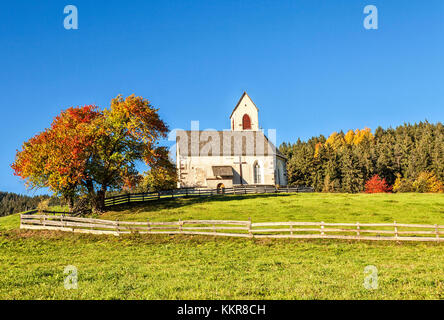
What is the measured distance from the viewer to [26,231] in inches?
1118

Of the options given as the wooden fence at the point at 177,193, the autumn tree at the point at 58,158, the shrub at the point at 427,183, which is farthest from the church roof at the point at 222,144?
the shrub at the point at 427,183

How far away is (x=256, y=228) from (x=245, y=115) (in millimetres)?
→ 45760

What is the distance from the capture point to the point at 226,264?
15.9 metres

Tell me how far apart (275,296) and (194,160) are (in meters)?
50.2

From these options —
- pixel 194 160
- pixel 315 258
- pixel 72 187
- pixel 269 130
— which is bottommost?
pixel 315 258

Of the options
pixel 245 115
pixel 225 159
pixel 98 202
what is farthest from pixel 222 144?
pixel 98 202

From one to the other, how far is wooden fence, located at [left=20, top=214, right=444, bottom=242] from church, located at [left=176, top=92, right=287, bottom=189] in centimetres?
3072

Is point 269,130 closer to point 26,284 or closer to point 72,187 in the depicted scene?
point 72,187

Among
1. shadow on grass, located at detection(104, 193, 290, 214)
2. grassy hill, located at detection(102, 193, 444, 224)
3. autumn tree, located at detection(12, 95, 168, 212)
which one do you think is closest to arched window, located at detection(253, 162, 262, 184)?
shadow on grass, located at detection(104, 193, 290, 214)

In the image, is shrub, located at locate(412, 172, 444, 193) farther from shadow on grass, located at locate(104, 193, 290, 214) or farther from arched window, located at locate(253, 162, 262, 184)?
shadow on grass, located at locate(104, 193, 290, 214)

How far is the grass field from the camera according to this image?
10.3m

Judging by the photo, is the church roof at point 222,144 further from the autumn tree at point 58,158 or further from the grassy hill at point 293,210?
the autumn tree at point 58,158

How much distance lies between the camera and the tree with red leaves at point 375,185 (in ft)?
258
